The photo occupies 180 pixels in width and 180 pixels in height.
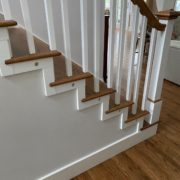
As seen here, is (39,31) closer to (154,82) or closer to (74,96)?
(74,96)

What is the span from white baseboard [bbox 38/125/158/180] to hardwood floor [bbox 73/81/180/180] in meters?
0.04

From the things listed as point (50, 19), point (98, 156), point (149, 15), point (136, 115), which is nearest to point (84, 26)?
point (50, 19)

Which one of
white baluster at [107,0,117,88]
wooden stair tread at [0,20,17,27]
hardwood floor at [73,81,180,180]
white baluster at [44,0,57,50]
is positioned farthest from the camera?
hardwood floor at [73,81,180,180]

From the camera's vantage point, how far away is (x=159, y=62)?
1.57 metres

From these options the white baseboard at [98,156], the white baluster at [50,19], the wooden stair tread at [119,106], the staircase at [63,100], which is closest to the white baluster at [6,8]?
the staircase at [63,100]

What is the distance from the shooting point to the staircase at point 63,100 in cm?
96

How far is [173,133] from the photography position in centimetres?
196

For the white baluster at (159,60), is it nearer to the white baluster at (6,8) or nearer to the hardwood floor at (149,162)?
the hardwood floor at (149,162)

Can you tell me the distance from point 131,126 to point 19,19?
149cm

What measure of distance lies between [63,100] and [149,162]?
3.38ft

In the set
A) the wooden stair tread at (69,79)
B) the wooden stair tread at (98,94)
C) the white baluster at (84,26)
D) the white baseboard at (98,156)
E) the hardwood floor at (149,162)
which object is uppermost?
the white baluster at (84,26)

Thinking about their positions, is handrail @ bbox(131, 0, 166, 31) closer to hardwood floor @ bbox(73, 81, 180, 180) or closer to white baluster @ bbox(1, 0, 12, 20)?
white baluster @ bbox(1, 0, 12, 20)

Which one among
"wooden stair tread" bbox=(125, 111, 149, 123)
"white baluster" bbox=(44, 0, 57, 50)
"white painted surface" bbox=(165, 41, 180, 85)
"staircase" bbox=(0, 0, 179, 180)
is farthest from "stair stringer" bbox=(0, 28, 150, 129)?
"white painted surface" bbox=(165, 41, 180, 85)

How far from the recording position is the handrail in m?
1.23
